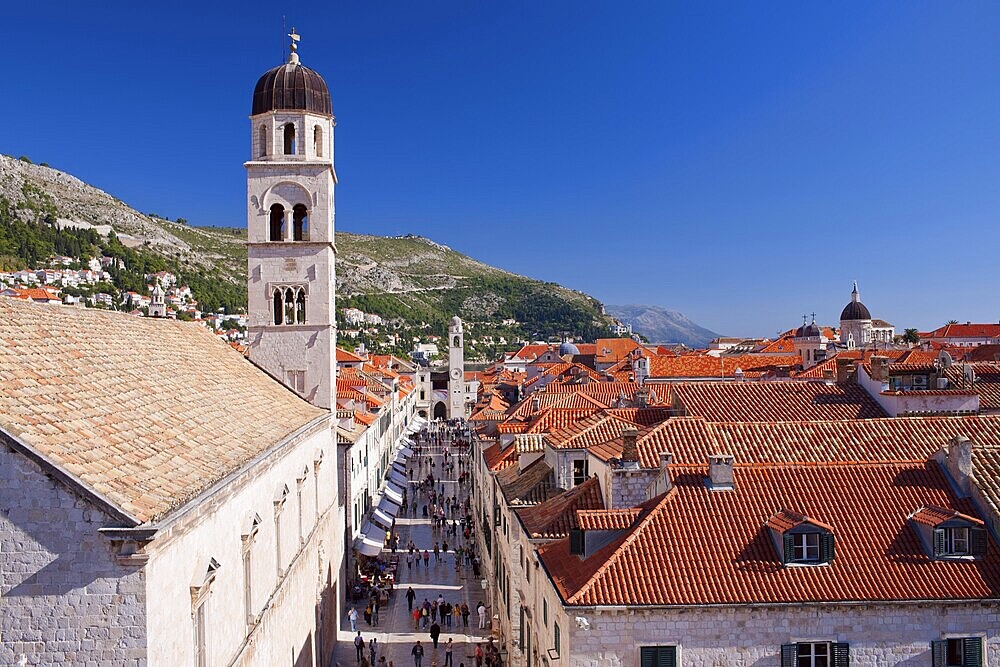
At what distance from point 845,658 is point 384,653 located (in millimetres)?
20423

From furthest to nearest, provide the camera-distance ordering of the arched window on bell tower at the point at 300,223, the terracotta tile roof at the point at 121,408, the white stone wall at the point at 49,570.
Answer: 1. the arched window on bell tower at the point at 300,223
2. the terracotta tile roof at the point at 121,408
3. the white stone wall at the point at 49,570

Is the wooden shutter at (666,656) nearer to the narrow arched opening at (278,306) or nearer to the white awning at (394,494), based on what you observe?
the narrow arched opening at (278,306)

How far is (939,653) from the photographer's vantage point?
15.9 meters

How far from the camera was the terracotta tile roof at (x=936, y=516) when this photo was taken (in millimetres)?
16969

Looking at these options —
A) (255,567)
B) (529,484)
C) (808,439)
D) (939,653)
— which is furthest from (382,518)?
(939,653)

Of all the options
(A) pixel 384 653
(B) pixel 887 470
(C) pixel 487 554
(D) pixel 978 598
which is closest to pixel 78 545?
(D) pixel 978 598

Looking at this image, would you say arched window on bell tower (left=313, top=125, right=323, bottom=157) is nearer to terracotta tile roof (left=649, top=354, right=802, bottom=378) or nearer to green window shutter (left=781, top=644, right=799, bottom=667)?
green window shutter (left=781, top=644, right=799, bottom=667)

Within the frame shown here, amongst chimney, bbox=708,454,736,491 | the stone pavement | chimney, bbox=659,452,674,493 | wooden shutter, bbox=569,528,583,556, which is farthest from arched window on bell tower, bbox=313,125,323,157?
chimney, bbox=708,454,736,491

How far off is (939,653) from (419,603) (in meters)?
26.5

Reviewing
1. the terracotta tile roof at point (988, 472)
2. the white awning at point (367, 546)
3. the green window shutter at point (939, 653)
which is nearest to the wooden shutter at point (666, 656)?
the green window shutter at point (939, 653)

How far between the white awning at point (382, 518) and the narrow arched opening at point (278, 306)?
2175cm

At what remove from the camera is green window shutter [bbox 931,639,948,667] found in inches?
627

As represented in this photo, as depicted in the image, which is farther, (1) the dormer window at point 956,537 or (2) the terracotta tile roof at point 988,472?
(2) the terracotta tile roof at point 988,472

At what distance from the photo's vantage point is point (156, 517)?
1131cm
